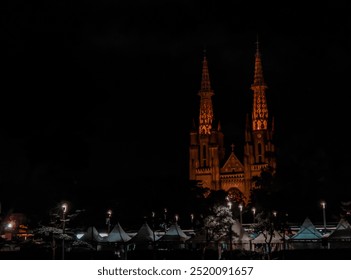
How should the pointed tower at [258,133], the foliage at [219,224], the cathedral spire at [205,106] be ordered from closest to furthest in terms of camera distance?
the foliage at [219,224] < the pointed tower at [258,133] < the cathedral spire at [205,106]

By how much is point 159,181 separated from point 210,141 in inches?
1351

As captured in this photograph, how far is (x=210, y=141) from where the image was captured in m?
110

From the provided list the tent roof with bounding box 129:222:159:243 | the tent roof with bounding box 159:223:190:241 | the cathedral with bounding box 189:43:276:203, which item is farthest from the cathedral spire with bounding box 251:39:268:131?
the tent roof with bounding box 129:222:159:243

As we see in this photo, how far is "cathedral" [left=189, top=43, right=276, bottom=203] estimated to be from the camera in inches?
4200

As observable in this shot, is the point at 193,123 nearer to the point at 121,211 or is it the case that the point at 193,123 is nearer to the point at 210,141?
the point at 210,141

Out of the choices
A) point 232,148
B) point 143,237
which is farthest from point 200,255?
point 232,148

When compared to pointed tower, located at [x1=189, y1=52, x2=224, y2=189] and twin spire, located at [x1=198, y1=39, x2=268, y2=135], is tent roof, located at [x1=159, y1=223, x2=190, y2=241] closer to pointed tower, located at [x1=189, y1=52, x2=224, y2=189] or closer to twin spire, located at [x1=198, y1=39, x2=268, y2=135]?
pointed tower, located at [x1=189, y1=52, x2=224, y2=189]

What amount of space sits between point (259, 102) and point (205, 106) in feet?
36.2

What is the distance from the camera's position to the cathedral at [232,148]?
10669 centimetres

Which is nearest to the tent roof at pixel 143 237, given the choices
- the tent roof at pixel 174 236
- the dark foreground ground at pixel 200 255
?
the tent roof at pixel 174 236

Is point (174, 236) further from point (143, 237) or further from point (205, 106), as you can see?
point (205, 106)

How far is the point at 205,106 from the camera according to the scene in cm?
11250

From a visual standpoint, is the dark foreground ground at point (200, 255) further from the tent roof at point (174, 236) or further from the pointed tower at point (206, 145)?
→ the pointed tower at point (206, 145)
